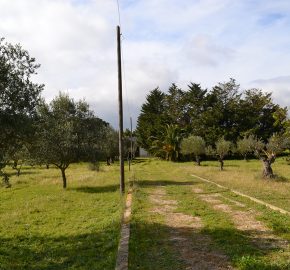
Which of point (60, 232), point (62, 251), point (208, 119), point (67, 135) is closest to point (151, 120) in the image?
point (208, 119)

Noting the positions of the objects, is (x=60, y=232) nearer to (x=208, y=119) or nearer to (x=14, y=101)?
(x=14, y=101)

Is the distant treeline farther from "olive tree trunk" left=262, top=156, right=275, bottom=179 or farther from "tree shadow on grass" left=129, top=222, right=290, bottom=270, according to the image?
"tree shadow on grass" left=129, top=222, right=290, bottom=270

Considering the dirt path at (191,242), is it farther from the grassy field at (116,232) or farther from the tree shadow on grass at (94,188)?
the tree shadow on grass at (94,188)

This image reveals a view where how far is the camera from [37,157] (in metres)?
31.5

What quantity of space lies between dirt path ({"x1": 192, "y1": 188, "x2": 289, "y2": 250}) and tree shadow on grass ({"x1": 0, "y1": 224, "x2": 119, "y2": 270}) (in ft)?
12.3

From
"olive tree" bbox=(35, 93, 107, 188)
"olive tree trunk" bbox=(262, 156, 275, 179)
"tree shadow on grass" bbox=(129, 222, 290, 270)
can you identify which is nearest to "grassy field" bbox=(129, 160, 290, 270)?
"tree shadow on grass" bbox=(129, 222, 290, 270)

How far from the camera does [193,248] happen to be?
10328mm

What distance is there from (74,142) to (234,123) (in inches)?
1864

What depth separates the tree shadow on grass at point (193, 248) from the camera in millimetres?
8781

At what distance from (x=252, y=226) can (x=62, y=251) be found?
578 centimetres

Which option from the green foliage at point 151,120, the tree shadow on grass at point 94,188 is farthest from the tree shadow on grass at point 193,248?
the green foliage at point 151,120

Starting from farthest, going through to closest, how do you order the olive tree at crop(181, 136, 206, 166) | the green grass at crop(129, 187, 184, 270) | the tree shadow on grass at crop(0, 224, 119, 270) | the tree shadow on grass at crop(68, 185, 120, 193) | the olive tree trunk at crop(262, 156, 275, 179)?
the olive tree at crop(181, 136, 206, 166), the olive tree trunk at crop(262, 156, 275, 179), the tree shadow on grass at crop(68, 185, 120, 193), the tree shadow on grass at crop(0, 224, 119, 270), the green grass at crop(129, 187, 184, 270)

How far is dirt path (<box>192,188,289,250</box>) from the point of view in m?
10.2

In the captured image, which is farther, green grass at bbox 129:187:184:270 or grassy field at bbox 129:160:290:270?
green grass at bbox 129:187:184:270
